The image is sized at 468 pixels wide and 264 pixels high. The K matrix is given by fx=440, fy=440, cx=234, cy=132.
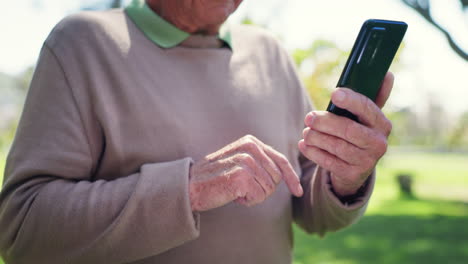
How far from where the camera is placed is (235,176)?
4.01 feet

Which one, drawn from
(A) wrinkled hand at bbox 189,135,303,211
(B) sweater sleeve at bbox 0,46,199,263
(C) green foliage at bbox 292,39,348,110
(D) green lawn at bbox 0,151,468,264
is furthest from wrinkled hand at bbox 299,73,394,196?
(C) green foliage at bbox 292,39,348,110

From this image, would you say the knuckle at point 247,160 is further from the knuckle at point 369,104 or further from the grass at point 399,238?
the grass at point 399,238

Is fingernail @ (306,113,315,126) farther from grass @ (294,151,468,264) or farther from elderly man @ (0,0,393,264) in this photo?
grass @ (294,151,468,264)

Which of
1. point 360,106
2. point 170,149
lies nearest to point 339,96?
point 360,106

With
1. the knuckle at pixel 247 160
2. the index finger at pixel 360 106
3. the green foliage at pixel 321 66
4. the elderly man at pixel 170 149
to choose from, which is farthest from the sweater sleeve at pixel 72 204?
the green foliage at pixel 321 66

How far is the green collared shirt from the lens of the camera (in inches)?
62.9

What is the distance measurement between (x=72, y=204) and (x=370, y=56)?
3.10ft

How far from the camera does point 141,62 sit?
1.53 meters

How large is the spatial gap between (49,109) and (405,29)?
107 cm

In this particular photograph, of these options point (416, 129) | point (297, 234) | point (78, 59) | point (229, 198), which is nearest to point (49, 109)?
point (78, 59)

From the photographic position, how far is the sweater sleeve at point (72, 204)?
4.02 ft

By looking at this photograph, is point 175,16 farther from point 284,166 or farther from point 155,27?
point 284,166

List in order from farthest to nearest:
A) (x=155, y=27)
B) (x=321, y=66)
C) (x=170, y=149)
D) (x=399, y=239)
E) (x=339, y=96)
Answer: (x=321, y=66) → (x=399, y=239) → (x=155, y=27) → (x=170, y=149) → (x=339, y=96)

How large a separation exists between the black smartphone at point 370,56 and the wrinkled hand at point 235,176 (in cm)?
24
